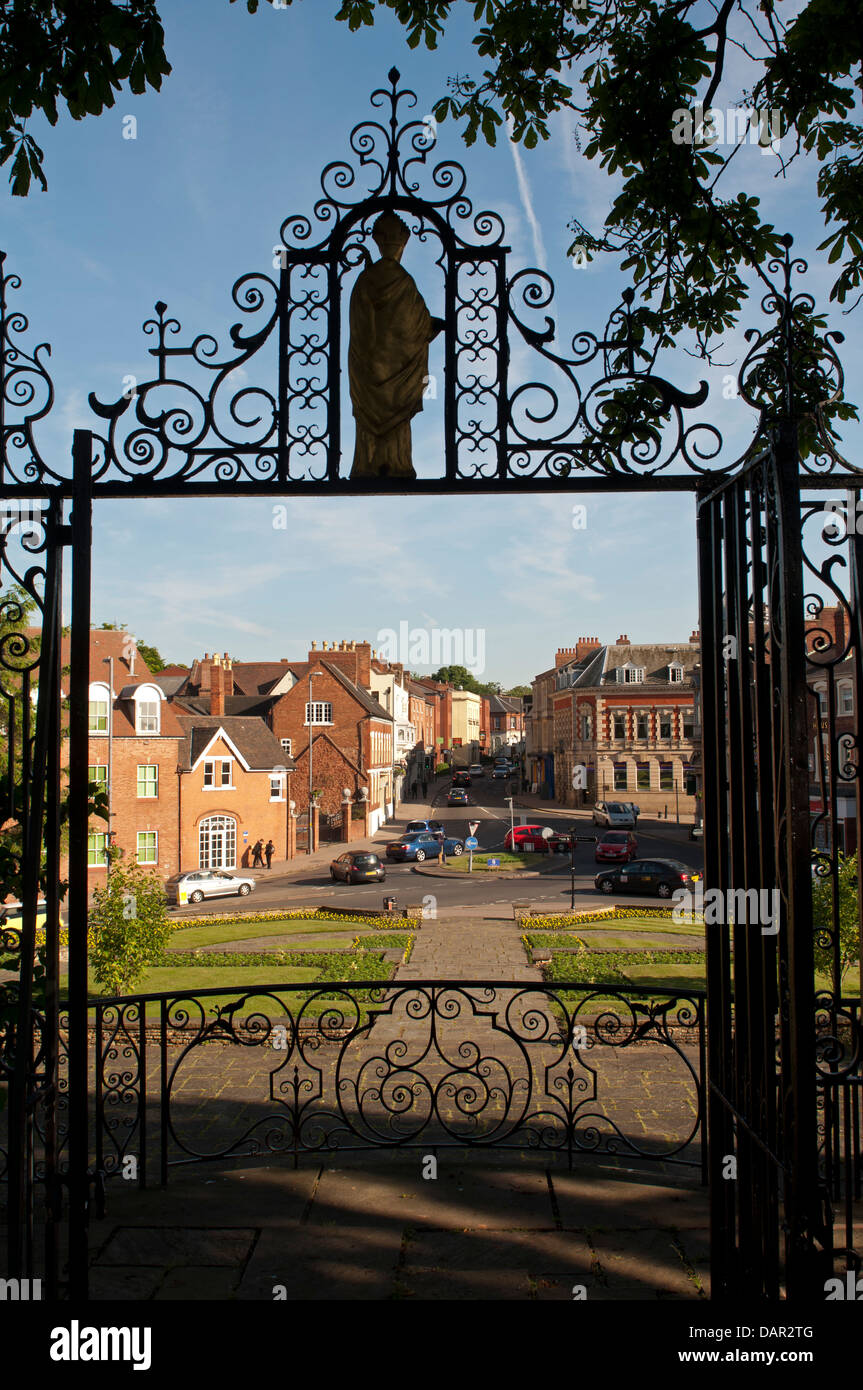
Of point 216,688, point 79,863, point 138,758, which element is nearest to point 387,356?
point 79,863

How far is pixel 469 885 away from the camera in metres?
30.9

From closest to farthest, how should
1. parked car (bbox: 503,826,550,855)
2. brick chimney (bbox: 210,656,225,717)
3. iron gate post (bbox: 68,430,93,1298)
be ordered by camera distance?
iron gate post (bbox: 68,430,93,1298)
parked car (bbox: 503,826,550,855)
brick chimney (bbox: 210,656,225,717)

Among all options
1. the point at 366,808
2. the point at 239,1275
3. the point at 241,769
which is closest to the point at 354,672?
the point at 366,808

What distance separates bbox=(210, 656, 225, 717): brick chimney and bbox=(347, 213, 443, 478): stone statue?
1633 inches

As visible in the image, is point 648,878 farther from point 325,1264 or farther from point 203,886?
point 325,1264

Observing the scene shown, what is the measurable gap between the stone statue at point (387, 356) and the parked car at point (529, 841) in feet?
115

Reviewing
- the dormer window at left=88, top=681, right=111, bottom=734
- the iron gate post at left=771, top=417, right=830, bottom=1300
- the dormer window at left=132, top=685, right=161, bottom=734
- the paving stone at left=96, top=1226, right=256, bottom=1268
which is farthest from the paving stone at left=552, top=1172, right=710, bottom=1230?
the dormer window at left=132, top=685, right=161, bottom=734

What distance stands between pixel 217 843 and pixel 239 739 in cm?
495

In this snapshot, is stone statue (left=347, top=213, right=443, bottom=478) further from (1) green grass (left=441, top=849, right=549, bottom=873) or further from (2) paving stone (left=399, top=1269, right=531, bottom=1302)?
(1) green grass (left=441, top=849, right=549, bottom=873)

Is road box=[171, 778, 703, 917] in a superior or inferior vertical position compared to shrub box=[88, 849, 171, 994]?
inferior

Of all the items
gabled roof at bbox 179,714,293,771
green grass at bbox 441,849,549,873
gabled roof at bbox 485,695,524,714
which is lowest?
green grass at bbox 441,849,549,873

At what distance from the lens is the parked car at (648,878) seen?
27.7m

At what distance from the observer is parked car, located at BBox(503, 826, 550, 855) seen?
127 feet

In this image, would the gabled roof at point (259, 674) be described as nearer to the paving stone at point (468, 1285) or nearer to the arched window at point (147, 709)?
the arched window at point (147, 709)
